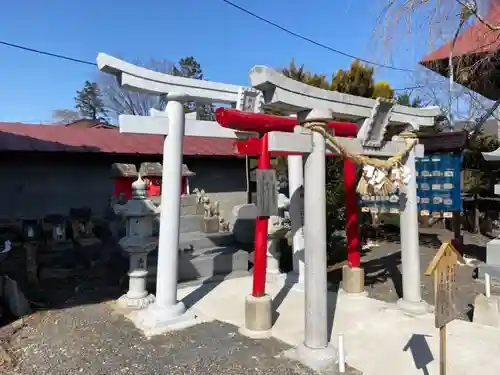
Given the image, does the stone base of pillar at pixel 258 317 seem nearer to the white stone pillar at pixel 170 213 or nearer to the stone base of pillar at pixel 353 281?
the white stone pillar at pixel 170 213

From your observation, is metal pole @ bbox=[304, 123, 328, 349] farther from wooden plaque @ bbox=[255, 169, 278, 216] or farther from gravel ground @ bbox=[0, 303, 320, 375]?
wooden plaque @ bbox=[255, 169, 278, 216]

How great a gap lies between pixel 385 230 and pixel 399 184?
867 cm

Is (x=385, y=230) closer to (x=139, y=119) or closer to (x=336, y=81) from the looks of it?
(x=336, y=81)

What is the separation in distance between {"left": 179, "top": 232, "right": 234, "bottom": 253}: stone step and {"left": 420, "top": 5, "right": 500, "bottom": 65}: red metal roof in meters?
5.98

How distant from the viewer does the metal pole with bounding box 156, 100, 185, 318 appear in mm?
5578

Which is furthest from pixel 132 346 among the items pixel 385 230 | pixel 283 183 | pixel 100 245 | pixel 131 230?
A: pixel 385 230

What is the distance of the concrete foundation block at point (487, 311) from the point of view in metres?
5.14

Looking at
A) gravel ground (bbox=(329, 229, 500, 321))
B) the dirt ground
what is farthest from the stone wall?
gravel ground (bbox=(329, 229, 500, 321))

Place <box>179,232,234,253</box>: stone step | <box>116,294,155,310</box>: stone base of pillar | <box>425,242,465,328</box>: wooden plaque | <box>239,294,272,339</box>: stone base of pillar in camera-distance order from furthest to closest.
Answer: <box>179,232,234,253</box>: stone step → <box>116,294,155,310</box>: stone base of pillar → <box>239,294,272,339</box>: stone base of pillar → <box>425,242,465,328</box>: wooden plaque

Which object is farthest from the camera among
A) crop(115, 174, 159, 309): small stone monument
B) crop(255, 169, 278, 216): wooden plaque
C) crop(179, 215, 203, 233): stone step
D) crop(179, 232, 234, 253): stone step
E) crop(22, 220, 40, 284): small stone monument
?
crop(179, 215, 203, 233): stone step

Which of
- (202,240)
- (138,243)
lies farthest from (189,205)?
(138,243)

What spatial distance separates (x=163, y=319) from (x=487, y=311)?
4.08 metres

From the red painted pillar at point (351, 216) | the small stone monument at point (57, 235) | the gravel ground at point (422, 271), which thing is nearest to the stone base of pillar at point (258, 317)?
the red painted pillar at point (351, 216)

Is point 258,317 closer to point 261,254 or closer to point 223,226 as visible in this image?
point 261,254
